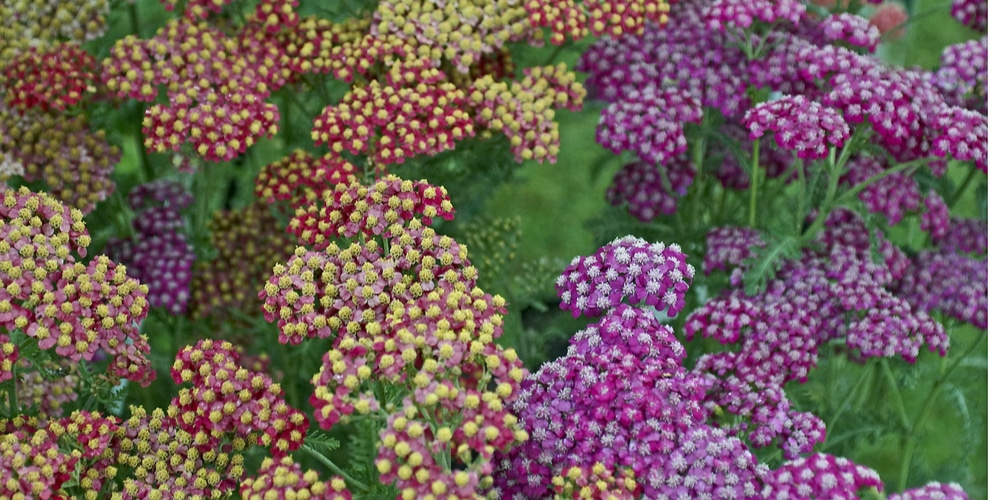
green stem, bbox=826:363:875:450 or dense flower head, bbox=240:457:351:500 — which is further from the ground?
dense flower head, bbox=240:457:351:500

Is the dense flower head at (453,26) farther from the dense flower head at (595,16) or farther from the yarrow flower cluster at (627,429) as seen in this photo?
the yarrow flower cluster at (627,429)

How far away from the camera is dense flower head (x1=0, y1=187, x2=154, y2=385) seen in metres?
1.84

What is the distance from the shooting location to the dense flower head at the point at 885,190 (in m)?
2.59

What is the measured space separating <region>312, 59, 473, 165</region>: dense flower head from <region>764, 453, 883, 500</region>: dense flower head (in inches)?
42.3

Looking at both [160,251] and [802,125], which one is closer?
[802,125]

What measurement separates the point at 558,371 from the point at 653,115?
92 centimetres

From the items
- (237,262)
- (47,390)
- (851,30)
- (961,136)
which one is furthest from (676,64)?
(47,390)

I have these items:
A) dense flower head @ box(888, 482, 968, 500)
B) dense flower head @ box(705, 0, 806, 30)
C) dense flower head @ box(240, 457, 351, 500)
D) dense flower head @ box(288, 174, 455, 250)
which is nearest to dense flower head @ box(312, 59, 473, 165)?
dense flower head @ box(288, 174, 455, 250)

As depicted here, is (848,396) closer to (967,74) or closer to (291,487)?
(967,74)

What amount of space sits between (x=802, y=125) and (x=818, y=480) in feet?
2.97

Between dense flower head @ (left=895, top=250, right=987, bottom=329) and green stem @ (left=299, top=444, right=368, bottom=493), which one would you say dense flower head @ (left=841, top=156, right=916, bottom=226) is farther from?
green stem @ (left=299, top=444, right=368, bottom=493)

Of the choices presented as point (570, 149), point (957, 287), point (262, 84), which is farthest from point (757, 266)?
point (570, 149)

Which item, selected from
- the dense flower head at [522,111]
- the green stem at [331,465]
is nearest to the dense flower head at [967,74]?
the dense flower head at [522,111]

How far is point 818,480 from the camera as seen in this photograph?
1.72m
